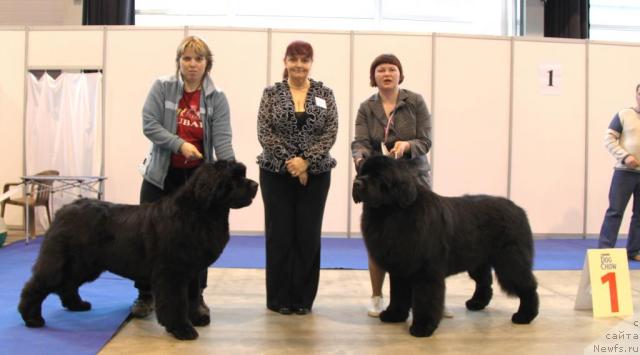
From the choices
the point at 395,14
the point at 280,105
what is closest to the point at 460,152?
the point at 395,14

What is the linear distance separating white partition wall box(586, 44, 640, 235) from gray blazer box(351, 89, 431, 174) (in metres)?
6.33

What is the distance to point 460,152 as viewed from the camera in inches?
343

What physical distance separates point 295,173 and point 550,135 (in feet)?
21.9

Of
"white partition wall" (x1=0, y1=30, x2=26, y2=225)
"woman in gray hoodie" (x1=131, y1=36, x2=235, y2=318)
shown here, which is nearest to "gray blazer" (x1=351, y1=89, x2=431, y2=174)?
"woman in gray hoodie" (x1=131, y1=36, x2=235, y2=318)

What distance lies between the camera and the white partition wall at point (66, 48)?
334 inches

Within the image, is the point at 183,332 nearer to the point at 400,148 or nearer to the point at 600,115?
the point at 400,148

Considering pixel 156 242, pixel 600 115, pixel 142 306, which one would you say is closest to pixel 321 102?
pixel 156 242

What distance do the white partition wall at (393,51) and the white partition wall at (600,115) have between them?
9.82 ft

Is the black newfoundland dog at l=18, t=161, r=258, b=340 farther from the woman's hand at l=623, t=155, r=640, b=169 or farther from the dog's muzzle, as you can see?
the woman's hand at l=623, t=155, r=640, b=169

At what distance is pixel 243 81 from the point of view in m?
8.53

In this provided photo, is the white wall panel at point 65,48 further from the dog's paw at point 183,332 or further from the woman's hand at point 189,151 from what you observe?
the dog's paw at point 183,332

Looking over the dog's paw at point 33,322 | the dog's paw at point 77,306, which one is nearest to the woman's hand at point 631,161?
the dog's paw at point 77,306

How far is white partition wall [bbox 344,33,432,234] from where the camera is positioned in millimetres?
8570

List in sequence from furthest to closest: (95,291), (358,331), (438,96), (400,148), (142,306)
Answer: (438,96)
(95,291)
(142,306)
(400,148)
(358,331)
